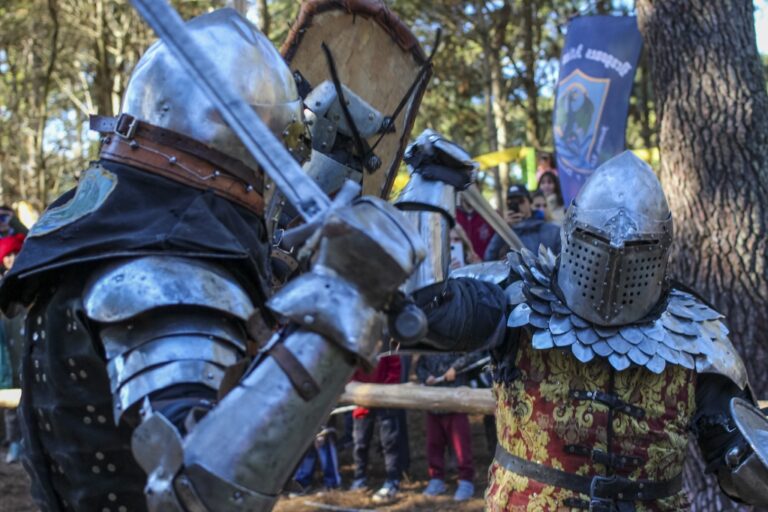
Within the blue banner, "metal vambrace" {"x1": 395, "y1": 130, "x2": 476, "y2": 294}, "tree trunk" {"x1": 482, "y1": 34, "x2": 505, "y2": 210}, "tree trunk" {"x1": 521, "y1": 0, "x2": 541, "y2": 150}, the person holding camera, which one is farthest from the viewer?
"tree trunk" {"x1": 521, "y1": 0, "x2": 541, "y2": 150}

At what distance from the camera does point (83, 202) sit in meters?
1.97

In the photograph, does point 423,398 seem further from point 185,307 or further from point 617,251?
point 185,307

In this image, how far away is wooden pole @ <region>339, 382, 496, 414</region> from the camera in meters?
5.11

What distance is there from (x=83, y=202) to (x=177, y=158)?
0.72ft

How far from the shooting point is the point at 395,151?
3307 millimetres

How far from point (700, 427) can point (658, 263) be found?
0.56 metres

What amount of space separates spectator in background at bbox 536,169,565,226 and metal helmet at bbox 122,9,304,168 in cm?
553

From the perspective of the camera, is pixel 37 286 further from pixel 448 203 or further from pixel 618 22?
pixel 618 22

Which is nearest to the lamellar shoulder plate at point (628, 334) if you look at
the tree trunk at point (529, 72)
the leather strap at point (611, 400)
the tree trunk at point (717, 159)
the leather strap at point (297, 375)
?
the leather strap at point (611, 400)

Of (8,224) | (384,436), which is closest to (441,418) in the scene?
(384,436)

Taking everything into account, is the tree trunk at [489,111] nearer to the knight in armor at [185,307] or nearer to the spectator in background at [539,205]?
the spectator in background at [539,205]

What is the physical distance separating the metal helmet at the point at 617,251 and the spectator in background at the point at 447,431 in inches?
146

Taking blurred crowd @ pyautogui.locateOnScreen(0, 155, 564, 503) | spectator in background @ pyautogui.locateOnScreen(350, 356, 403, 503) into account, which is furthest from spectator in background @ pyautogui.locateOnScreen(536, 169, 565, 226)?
spectator in background @ pyautogui.locateOnScreen(350, 356, 403, 503)

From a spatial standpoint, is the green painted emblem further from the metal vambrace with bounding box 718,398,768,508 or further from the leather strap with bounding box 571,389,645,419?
the metal vambrace with bounding box 718,398,768,508
